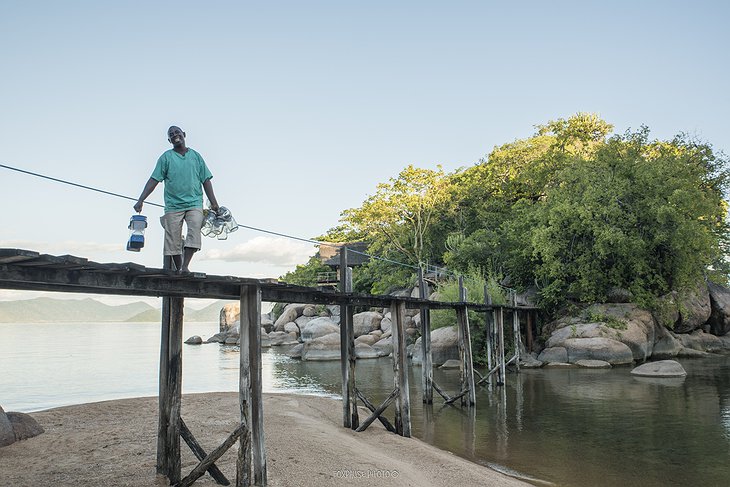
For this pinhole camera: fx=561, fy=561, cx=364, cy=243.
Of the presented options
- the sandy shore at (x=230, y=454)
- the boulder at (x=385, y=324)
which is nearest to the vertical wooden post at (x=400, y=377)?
the sandy shore at (x=230, y=454)

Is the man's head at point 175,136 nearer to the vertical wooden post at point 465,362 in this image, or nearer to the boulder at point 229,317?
the vertical wooden post at point 465,362

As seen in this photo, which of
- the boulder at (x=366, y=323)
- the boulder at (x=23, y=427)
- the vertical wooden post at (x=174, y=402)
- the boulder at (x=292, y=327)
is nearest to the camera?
the vertical wooden post at (x=174, y=402)

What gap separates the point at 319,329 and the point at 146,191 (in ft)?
119

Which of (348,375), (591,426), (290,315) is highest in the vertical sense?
(290,315)

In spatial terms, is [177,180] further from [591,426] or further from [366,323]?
[366,323]

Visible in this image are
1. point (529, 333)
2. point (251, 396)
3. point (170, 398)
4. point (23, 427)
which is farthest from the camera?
point (529, 333)

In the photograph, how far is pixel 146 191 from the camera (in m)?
7.62

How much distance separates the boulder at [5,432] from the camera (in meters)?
11.0

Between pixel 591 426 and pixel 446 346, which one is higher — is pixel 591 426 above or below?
below

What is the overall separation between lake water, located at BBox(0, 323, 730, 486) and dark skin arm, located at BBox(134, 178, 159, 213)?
8488 millimetres

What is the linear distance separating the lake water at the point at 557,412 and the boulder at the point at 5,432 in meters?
9.16

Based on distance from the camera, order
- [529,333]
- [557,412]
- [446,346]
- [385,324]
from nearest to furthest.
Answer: [557,412] → [446,346] → [529,333] → [385,324]

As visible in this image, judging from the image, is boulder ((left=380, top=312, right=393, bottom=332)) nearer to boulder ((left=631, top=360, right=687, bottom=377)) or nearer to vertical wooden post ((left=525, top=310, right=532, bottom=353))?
vertical wooden post ((left=525, top=310, right=532, bottom=353))

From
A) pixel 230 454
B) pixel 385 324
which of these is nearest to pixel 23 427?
pixel 230 454
